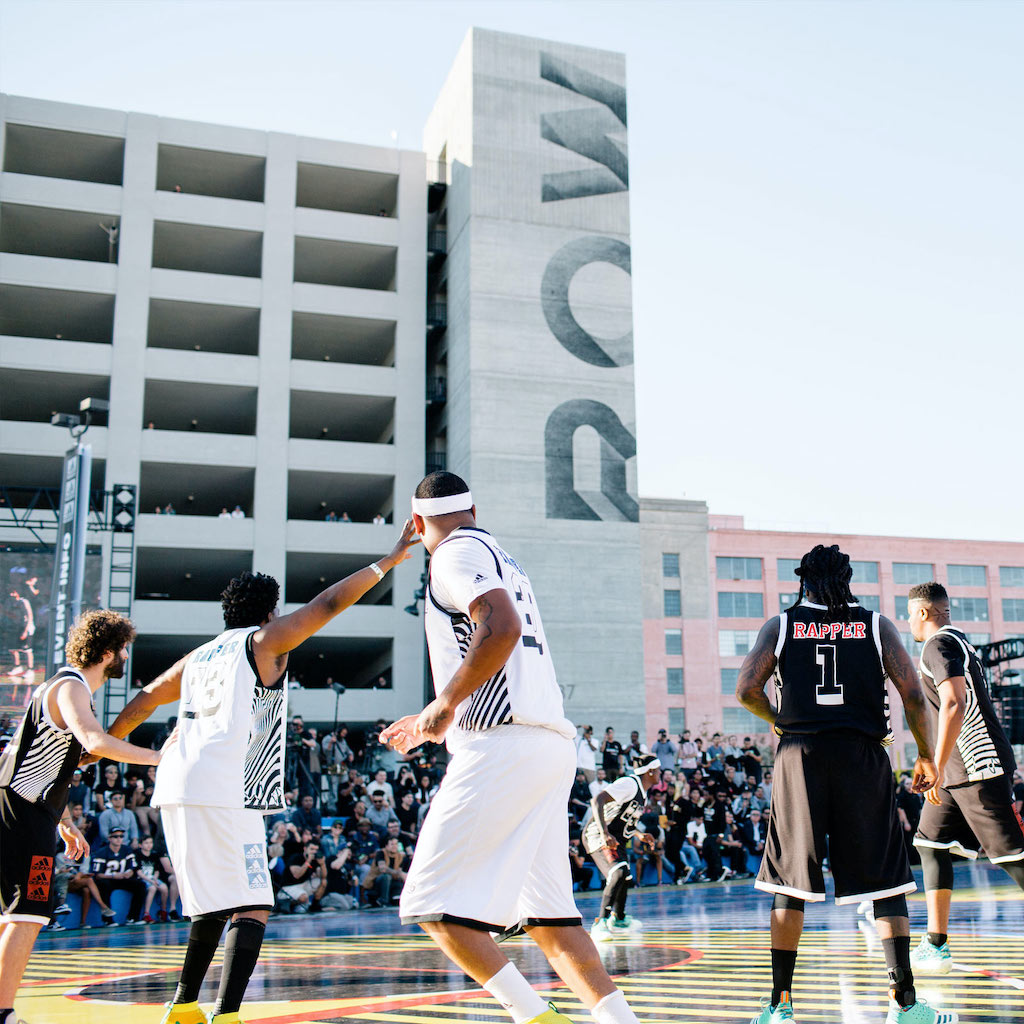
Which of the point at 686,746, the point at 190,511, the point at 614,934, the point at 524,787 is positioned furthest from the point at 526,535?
the point at 524,787

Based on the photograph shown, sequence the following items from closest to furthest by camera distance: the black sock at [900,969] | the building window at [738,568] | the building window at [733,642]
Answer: the black sock at [900,969], the building window at [733,642], the building window at [738,568]

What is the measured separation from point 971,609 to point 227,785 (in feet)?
294

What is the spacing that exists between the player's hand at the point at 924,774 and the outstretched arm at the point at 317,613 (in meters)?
2.93

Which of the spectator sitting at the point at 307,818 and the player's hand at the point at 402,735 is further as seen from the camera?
the spectator sitting at the point at 307,818

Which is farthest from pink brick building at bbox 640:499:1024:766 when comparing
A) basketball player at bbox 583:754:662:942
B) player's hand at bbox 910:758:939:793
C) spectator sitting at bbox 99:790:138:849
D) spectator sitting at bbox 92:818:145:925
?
player's hand at bbox 910:758:939:793

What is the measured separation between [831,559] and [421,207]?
1525 inches

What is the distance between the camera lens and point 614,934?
10680 millimetres

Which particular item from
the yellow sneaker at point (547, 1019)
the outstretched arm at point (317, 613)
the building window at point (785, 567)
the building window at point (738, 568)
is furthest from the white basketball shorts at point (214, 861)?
the building window at point (785, 567)

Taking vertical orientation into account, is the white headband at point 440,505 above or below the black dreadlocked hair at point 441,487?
below

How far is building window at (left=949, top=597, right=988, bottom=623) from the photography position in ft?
282

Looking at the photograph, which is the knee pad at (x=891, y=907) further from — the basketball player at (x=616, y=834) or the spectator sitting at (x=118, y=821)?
the spectator sitting at (x=118, y=821)

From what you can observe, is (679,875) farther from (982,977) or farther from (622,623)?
(622,623)

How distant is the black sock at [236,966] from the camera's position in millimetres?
4965

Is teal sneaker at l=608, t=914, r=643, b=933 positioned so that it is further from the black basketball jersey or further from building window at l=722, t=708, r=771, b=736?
building window at l=722, t=708, r=771, b=736
